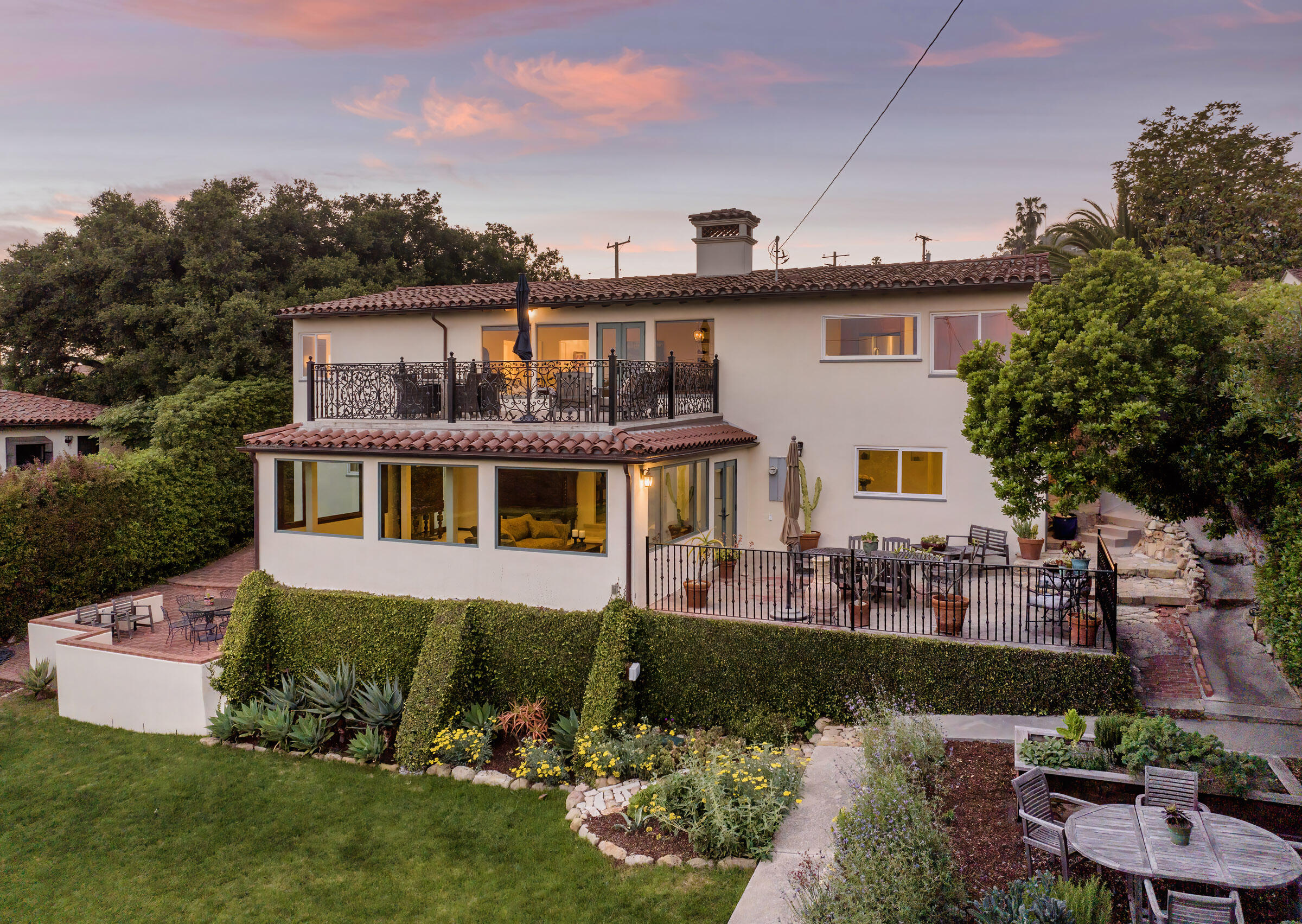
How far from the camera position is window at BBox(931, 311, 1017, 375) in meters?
16.4

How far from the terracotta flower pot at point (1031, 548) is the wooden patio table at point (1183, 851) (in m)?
9.99

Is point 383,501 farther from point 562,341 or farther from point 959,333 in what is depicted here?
point 959,333

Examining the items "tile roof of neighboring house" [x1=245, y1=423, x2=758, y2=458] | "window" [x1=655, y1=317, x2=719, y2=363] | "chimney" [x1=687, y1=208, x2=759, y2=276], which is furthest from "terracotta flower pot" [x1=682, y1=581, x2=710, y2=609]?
"chimney" [x1=687, y1=208, x2=759, y2=276]

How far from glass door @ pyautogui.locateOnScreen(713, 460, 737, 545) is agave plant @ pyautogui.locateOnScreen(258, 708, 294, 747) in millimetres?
9268

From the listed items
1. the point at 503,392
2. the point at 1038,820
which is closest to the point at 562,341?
the point at 503,392

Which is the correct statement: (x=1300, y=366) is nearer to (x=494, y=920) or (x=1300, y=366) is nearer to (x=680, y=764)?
(x=680, y=764)

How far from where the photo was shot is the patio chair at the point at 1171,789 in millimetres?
7117

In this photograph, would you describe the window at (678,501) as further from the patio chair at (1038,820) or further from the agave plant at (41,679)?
the agave plant at (41,679)

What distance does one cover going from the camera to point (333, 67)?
2011 centimetres

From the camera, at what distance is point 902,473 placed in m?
17.3

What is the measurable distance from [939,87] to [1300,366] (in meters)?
10.7

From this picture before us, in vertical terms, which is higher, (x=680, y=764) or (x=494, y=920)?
(x=680, y=764)

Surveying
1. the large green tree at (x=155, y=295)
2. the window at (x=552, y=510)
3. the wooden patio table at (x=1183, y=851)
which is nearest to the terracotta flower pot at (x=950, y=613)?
the wooden patio table at (x=1183, y=851)

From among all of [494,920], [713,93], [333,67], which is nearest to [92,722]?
[494,920]
